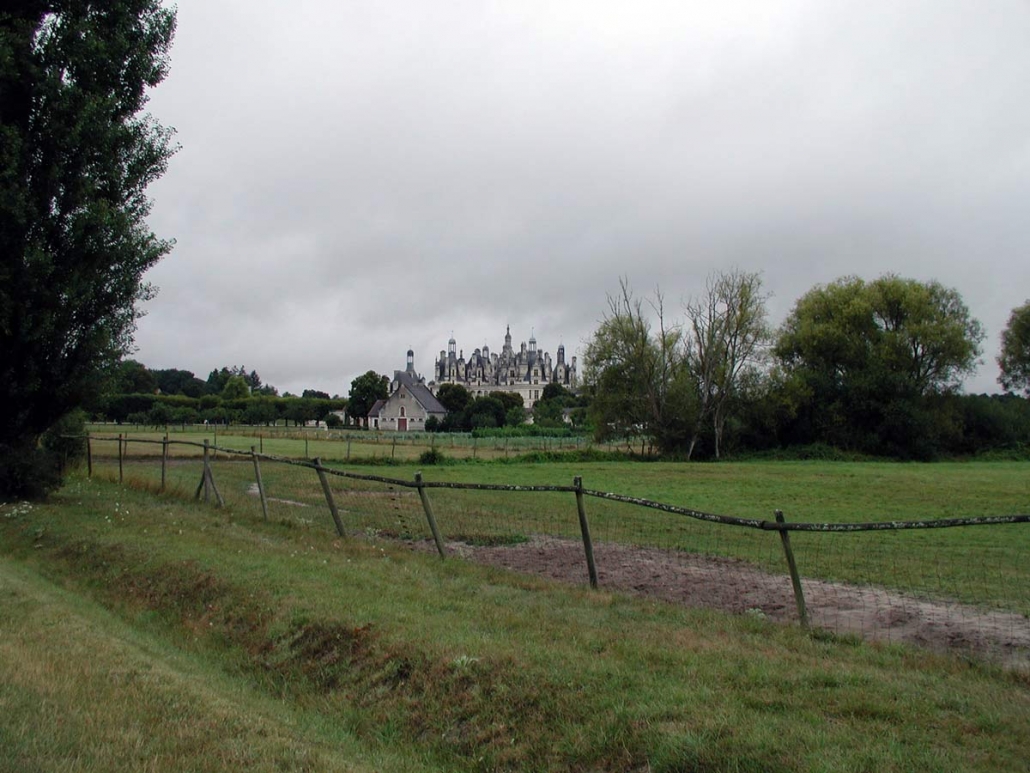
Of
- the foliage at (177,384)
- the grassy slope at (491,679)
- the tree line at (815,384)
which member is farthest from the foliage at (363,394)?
the grassy slope at (491,679)

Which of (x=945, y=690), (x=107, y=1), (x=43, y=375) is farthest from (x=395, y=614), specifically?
(x=107, y=1)

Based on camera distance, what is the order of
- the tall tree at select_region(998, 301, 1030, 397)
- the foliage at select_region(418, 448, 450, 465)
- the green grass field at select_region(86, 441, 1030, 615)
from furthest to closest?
the tall tree at select_region(998, 301, 1030, 397) < the foliage at select_region(418, 448, 450, 465) < the green grass field at select_region(86, 441, 1030, 615)

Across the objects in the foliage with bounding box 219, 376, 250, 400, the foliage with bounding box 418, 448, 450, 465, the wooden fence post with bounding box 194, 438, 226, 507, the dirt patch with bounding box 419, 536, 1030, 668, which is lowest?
the foliage with bounding box 418, 448, 450, 465

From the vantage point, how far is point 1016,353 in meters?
77.7

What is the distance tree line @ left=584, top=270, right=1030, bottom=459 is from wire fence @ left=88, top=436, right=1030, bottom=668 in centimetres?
4077

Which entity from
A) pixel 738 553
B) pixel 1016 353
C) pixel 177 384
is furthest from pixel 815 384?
pixel 177 384

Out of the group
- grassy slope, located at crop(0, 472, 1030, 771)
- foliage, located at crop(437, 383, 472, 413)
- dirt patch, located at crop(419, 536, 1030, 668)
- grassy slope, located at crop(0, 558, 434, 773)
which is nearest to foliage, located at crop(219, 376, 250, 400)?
foliage, located at crop(437, 383, 472, 413)

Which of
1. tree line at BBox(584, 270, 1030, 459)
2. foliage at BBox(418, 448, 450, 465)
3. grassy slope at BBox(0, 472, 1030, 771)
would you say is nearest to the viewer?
grassy slope at BBox(0, 472, 1030, 771)

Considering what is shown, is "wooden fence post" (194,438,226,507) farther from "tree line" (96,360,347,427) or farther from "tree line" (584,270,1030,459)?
"tree line" (96,360,347,427)

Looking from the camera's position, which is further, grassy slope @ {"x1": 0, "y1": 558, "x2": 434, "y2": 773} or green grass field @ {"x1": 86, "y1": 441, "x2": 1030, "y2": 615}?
green grass field @ {"x1": 86, "y1": 441, "x2": 1030, "y2": 615}

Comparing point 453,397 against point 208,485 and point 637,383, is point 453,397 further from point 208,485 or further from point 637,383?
point 208,485

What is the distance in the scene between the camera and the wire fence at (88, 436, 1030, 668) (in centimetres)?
784

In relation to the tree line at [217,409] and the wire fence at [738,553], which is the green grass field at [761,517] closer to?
the wire fence at [738,553]

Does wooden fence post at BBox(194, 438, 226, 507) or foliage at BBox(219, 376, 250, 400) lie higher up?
foliage at BBox(219, 376, 250, 400)
